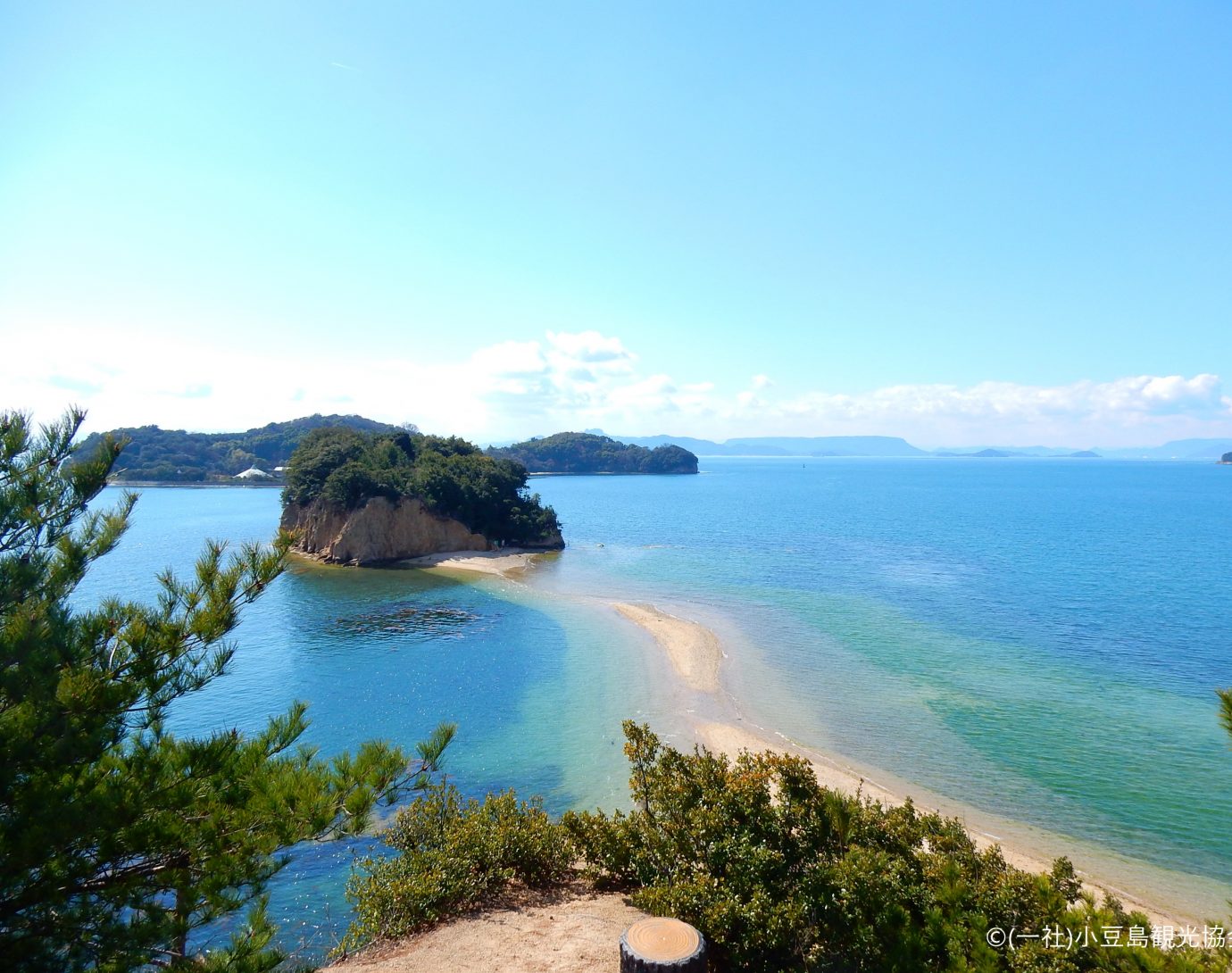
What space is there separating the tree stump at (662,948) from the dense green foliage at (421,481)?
48.2m

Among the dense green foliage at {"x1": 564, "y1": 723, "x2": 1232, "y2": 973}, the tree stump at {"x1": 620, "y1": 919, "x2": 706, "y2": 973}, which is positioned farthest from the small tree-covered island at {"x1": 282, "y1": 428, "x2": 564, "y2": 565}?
the tree stump at {"x1": 620, "y1": 919, "x2": 706, "y2": 973}

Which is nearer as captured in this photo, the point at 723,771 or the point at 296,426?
the point at 723,771

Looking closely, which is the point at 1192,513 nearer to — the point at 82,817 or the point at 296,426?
the point at 82,817

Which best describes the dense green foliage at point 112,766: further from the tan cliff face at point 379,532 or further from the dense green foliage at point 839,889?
the tan cliff face at point 379,532

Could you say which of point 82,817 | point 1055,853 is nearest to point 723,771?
point 82,817

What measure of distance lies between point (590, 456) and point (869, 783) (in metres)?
172

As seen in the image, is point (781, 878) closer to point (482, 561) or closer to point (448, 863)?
point (448, 863)

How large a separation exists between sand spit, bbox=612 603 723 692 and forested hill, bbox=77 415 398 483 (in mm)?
87338

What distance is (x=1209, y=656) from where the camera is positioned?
2752 centimetres

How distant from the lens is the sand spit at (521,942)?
28.0ft

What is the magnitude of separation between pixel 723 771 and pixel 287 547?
6978mm

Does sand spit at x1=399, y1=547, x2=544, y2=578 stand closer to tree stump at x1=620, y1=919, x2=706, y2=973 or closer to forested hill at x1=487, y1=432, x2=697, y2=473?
tree stump at x1=620, y1=919, x2=706, y2=973

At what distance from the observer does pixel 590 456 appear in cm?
18812

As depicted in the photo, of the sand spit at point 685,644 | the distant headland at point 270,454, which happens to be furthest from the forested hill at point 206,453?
the sand spit at point 685,644
